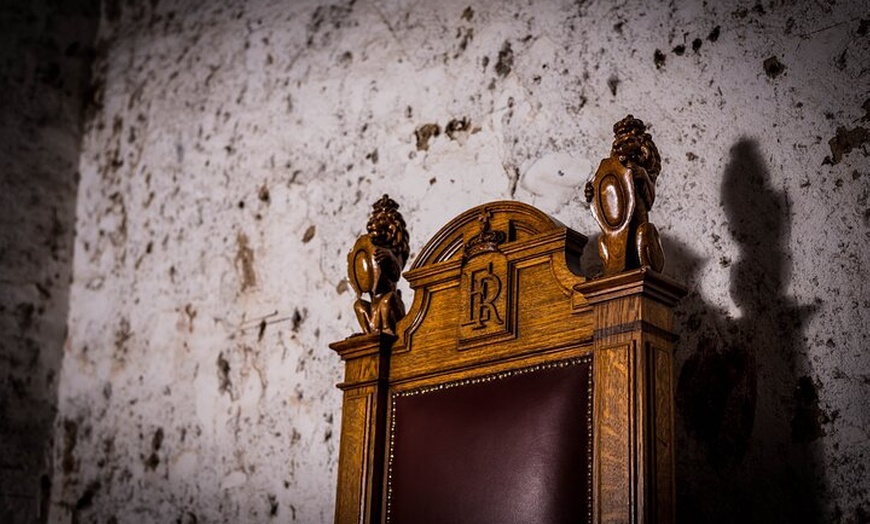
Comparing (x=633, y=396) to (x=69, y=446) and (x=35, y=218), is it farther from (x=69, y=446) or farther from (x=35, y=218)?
(x=35, y=218)

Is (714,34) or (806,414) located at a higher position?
→ (714,34)

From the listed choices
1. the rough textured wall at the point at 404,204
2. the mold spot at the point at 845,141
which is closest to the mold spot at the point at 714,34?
the rough textured wall at the point at 404,204

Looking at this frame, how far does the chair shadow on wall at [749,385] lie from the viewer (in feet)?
8.00

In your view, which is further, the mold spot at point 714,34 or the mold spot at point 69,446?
the mold spot at point 69,446

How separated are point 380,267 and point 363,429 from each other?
0.40 metres

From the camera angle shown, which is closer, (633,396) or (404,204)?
(633,396)

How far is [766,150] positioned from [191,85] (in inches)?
94.7

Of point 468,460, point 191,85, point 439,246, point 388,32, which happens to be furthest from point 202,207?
point 468,460

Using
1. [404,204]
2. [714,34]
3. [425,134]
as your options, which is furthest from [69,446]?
[714,34]

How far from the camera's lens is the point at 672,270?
108 inches

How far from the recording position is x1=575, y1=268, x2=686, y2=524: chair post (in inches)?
85.1

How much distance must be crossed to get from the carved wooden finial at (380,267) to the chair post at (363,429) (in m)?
0.06

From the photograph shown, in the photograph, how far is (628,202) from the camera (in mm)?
2361

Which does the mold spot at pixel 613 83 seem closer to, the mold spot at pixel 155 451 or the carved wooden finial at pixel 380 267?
the carved wooden finial at pixel 380 267
